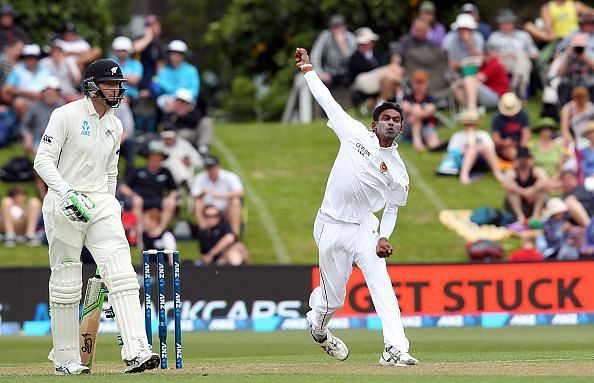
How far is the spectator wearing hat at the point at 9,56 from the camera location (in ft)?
61.2

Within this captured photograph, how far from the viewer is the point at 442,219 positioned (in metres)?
17.7

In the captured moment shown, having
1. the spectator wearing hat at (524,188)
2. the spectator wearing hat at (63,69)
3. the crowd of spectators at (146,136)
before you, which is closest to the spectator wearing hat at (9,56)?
the crowd of spectators at (146,136)

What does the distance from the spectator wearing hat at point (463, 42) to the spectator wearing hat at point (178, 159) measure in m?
4.43

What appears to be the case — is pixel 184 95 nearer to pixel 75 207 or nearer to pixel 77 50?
pixel 77 50

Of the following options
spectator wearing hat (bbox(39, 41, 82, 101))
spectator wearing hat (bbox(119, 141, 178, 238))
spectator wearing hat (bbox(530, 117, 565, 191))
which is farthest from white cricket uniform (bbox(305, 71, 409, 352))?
spectator wearing hat (bbox(39, 41, 82, 101))

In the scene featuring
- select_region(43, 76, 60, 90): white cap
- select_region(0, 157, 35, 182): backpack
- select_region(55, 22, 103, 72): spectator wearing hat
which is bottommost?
select_region(0, 157, 35, 182): backpack

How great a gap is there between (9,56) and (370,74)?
16.4ft

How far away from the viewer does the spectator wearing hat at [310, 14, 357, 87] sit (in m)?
20.1

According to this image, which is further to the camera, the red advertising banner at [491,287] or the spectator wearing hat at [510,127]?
the spectator wearing hat at [510,127]

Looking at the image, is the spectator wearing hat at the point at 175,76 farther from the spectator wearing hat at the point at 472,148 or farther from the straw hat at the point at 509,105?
the straw hat at the point at 509,105

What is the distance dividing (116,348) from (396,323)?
4.12 metres

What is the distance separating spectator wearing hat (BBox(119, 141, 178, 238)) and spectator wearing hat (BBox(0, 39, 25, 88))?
2.76m

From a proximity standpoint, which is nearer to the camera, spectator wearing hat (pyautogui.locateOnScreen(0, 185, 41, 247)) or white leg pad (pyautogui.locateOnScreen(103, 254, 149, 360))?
white leg pad (pyautogui.locateOnScreen(103, 254, 149, 360))

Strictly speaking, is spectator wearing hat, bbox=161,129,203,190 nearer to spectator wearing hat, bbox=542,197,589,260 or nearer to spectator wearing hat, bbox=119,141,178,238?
spectator wearing hat, bbox=119,141,178,238
